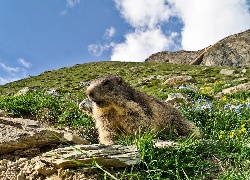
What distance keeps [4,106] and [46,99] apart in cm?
136

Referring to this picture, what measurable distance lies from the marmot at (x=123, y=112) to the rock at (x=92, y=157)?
1.54 meters

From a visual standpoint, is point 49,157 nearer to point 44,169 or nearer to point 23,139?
point 44,169

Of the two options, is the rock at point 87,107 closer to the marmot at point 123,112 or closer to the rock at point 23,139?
the marmot at point 123,112

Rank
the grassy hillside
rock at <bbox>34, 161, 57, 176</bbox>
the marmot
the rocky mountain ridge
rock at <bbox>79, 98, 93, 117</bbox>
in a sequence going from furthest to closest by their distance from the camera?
the rocky mountain ridge, the grassy hillside, rock at <bbox>79, 98, 93, 117</bbox>, the marmot, rock at <bbox>34, 161, 57, 176</bbox>

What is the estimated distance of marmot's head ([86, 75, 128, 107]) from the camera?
6527 mm

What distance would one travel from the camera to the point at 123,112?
255 inches

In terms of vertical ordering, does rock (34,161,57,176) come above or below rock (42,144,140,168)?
below

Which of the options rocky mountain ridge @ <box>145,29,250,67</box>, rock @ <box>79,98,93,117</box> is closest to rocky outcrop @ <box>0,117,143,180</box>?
rock @ <box>79,98,93,117</box>

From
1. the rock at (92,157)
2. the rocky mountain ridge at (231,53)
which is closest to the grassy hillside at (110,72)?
the rock at (92,157)

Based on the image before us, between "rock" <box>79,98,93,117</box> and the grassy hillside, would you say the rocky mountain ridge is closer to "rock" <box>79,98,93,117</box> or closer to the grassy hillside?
the grassy hillside

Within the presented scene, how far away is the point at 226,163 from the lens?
5012mm

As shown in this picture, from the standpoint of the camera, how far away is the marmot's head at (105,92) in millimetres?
6527

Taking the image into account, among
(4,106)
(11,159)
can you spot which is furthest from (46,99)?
(11,159)

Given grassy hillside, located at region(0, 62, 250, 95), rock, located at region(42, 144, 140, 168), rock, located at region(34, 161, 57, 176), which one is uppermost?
grassy hillside, located at region(0, 62, 250, 95)
